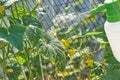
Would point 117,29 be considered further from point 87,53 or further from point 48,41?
point 87,53

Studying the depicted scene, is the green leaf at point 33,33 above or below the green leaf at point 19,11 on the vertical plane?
below

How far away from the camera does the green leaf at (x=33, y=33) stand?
1.60m

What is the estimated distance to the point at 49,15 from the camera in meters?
3.01

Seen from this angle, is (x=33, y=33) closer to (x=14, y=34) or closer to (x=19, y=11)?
(x=14, y=34)

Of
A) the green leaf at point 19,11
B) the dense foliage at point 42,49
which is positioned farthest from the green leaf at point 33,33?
the green leaf at point 19,11

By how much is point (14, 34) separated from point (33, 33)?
94 mm

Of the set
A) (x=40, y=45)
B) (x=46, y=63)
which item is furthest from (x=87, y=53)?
(x=40, y=45)

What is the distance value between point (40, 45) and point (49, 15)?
1.24 metres

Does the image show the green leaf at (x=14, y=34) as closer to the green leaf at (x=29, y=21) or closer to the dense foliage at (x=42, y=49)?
the dense foliage at (x=42, y=49)

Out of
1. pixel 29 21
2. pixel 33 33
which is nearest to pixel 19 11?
pixel 29 21

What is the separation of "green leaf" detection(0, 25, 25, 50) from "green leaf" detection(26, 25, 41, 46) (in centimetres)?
6

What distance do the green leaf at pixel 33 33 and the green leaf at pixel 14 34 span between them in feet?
0.19

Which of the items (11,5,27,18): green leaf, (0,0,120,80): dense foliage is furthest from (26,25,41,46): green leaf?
(11,5,27,18): green leaf

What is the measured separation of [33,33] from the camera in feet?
5.27
